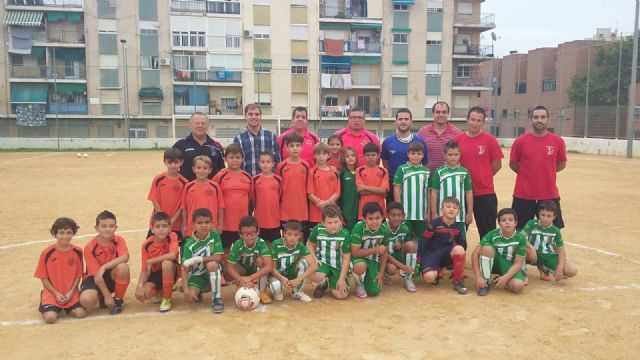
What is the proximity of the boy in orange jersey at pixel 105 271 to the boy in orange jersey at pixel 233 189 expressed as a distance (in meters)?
1.19

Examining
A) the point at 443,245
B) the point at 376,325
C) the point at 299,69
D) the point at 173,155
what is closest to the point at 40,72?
the point at 299,69

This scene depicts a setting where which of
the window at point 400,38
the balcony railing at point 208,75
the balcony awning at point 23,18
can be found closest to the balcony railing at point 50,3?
the balcony awning at point 23,18

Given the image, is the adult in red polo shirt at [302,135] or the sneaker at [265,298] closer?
the sneaker at [265,298]

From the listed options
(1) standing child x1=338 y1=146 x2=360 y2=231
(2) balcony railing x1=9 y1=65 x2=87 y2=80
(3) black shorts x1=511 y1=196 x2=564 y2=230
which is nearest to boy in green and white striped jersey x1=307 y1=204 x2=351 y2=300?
(1) standing child x1=338 y1=146 x2=360 y2=231

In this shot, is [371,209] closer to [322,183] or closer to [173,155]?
[322,183]

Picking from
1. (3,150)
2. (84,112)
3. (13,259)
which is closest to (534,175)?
(13,259)

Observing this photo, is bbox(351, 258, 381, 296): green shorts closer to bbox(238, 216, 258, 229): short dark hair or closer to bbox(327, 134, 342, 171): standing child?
bbox(238, 216, 258, 229): short dark hair

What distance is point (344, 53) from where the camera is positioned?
142 ft

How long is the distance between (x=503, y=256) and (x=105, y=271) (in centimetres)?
428

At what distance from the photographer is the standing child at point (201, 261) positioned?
5160 millimetres

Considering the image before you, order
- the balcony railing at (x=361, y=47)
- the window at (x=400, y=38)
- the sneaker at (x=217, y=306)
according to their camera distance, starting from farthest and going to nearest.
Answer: the window at (x=400, y=38) < the balcony railing at (x=361, y=47) < the sneaker at (x=217, y=306)

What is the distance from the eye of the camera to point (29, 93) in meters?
39.9

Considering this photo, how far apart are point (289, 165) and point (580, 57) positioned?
46.7 metres

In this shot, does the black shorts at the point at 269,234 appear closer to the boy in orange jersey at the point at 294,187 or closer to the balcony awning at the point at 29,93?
the boy in orange jersey at the point at 294,187
